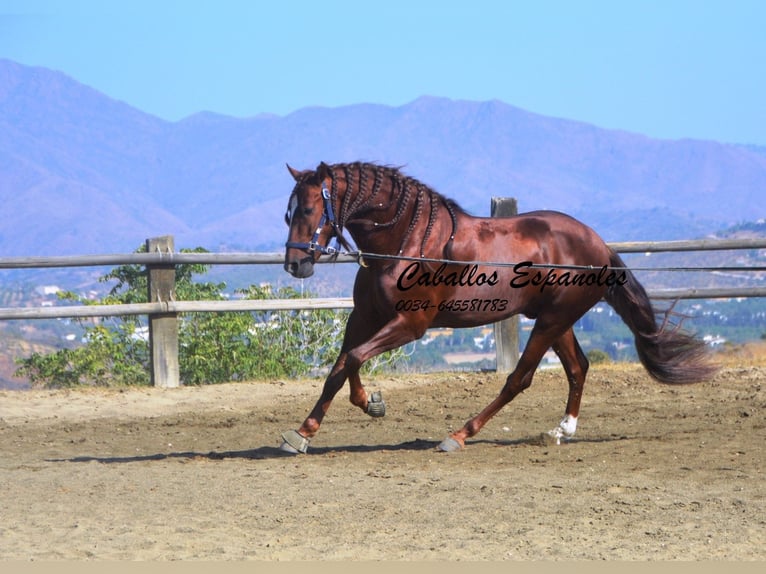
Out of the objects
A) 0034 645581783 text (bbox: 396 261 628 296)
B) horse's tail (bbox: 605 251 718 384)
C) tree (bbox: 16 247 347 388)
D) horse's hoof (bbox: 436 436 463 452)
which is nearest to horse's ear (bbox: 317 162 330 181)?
0034 645581783 text (bbox: 396 261 628 296)

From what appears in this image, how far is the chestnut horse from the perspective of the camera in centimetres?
752

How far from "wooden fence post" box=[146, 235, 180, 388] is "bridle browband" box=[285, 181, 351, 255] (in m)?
4.31

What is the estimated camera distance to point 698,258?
110m

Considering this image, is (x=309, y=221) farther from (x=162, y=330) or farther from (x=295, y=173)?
(x=162, y=330)

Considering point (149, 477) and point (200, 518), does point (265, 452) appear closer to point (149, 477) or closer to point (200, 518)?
point (149, 477)

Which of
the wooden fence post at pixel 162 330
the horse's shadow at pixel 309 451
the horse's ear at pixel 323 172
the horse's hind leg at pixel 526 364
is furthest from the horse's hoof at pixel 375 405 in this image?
the wooden fence post at pixel 162 330

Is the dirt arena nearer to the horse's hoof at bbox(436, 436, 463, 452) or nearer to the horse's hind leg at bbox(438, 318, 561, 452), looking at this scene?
the horse's hoof at bbox(436, 436, 463, 452)

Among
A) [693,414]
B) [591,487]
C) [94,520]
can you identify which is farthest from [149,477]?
[693,414]

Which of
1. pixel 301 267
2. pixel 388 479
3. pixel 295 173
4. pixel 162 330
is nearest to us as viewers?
pixel 388 479

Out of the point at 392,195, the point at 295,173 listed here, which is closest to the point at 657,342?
the point at 392,195

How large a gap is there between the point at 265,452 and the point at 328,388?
705 mm

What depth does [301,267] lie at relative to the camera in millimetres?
7371

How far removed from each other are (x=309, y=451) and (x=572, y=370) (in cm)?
206

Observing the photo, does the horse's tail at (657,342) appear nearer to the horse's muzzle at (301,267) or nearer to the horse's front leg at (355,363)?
the horse's front leg at (355,363)
